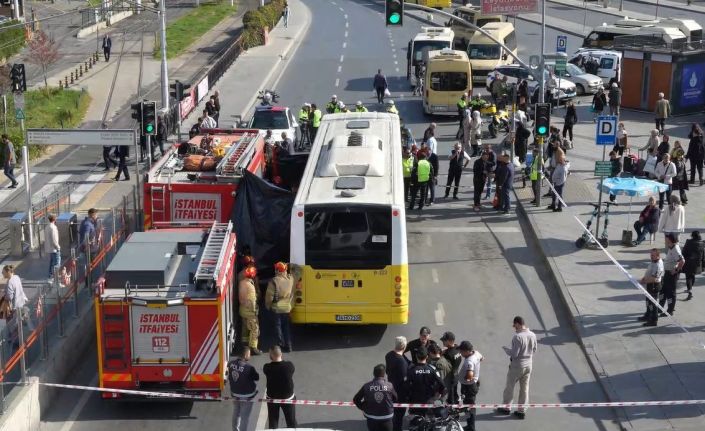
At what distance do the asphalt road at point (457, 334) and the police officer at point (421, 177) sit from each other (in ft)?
1.62

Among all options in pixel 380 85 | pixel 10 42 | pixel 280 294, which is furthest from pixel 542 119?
pixel 10 42

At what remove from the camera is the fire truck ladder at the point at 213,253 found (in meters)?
15.7

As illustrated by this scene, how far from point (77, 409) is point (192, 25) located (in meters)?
61.9

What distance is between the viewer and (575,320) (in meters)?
19.6

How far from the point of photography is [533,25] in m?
71.1

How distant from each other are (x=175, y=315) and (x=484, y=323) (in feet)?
22.2

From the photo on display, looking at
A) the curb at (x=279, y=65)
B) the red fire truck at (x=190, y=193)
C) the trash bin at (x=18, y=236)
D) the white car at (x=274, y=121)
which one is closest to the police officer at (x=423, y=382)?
the red fire truck at (x=190, y=193)

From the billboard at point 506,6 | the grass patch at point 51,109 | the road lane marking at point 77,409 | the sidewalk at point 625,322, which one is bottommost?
the grass patch at point 51,109

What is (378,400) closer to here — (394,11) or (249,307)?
(249,307)

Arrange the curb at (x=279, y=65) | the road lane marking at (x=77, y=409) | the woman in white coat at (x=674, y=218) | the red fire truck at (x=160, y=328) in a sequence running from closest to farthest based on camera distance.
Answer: the red fire truck at (x=160, y=328)
the road lane marking at (x=77, y=409)
the woman in white coat at (x=674, y=218)
the curb at (x=279, y=65)

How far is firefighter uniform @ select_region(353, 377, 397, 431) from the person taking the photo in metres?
13.7

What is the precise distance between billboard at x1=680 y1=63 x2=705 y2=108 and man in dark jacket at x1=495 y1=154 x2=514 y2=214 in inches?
628

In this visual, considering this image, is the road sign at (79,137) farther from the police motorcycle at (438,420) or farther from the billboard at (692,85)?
the billboard at (692,85)

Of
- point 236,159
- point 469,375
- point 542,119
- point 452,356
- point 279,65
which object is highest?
point 236,159
